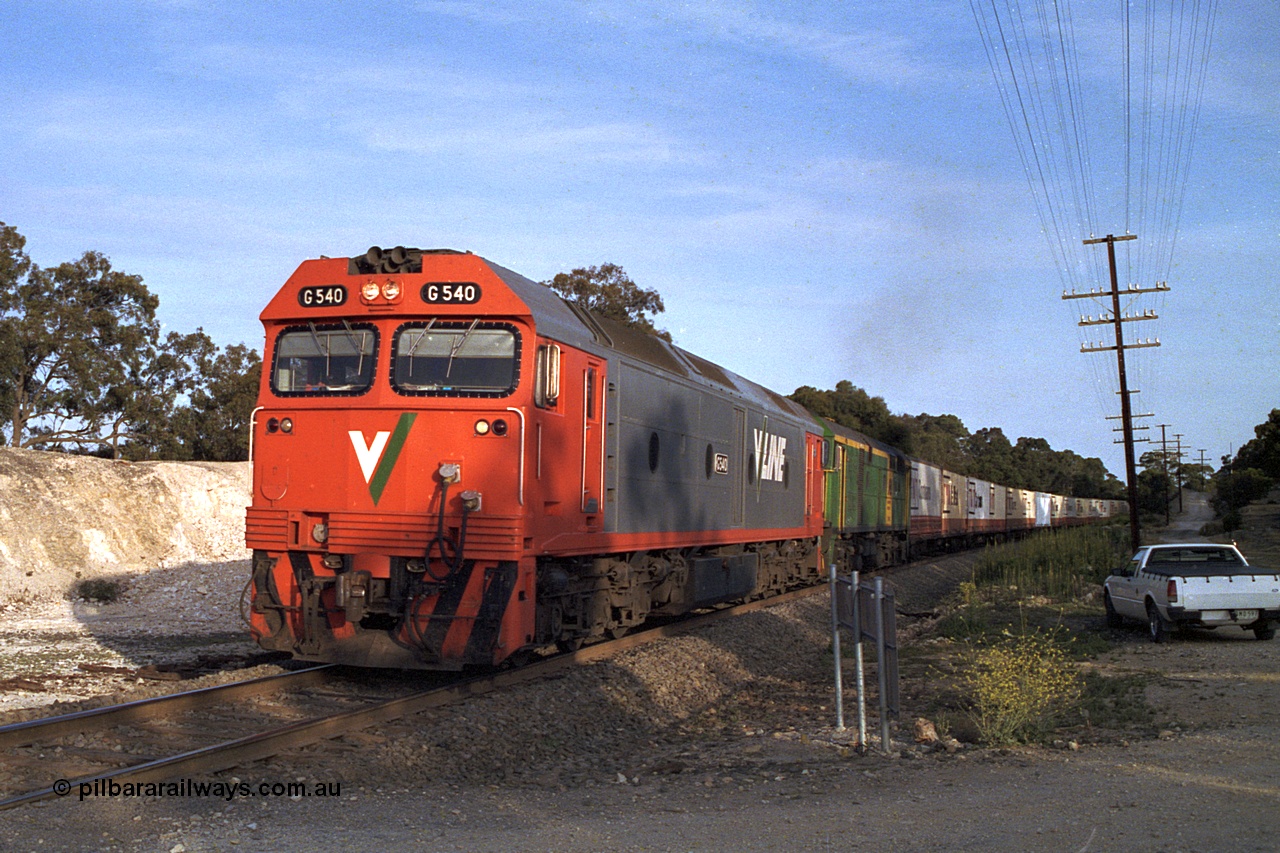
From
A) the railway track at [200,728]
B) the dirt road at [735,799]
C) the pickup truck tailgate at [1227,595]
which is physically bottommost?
the dirt road at [735,799]

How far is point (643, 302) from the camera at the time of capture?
1921 inches

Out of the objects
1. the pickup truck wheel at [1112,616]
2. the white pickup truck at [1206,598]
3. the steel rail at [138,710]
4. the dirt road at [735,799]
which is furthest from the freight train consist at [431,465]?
the pickup truck wheel at [1112,616]

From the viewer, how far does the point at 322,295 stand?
1019 cm

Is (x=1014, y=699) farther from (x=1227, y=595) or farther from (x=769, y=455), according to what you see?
(x=769, y=455)

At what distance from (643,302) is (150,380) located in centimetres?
2119

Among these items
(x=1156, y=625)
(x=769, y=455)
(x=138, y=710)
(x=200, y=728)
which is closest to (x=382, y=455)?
(x=200, y=728)

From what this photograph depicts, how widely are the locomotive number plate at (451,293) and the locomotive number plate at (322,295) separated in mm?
840

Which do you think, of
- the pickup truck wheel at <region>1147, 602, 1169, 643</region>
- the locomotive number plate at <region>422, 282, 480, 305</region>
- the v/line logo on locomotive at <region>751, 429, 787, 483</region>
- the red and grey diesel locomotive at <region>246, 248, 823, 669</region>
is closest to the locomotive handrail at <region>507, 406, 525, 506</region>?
the red and grey diesel locomotive at <region>246, 248, 823, 669</region>

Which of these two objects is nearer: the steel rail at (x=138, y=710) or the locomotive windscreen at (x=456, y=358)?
the steel rail at (x=138, y=710)

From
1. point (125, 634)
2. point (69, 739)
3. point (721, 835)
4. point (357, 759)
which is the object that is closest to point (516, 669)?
point (357, 759)

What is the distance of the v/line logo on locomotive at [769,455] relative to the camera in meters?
17.5

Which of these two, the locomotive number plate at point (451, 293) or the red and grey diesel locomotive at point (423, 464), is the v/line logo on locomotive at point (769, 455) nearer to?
the red and grey diesel locomotive at point (423, 464)

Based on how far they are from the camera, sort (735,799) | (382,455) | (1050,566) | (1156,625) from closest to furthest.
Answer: (735,799)
(382,455)
(1156,625)
(1050,566)

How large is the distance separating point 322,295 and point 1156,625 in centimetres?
1113
